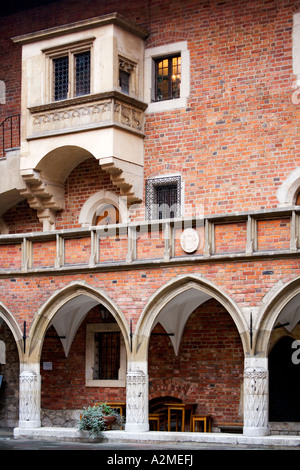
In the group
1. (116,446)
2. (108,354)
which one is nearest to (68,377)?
(108,354)

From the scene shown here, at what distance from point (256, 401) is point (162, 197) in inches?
249

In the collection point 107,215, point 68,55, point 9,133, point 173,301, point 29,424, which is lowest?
point 29,424

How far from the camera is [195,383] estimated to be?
2242 cm

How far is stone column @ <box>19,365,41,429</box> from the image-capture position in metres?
21.6

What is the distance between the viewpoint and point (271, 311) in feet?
62.9

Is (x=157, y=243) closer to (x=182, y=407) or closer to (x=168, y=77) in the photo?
(x=182, y=407)

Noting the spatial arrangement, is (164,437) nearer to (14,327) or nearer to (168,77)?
(14,327)

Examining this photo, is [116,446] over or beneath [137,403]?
beneath

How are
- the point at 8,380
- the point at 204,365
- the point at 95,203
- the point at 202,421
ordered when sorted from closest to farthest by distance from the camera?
the point at 202,421 → the point at 204,365 → the point at 95,203 → the point at 8,380

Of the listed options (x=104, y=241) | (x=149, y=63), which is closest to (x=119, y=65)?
(x=149, y=63)

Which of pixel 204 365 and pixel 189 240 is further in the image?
pixel 204 365

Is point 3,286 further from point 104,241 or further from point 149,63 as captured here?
point 149,63

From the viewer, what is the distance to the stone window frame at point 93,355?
2359cm

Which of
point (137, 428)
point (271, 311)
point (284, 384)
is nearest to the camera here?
point (271, 311)
